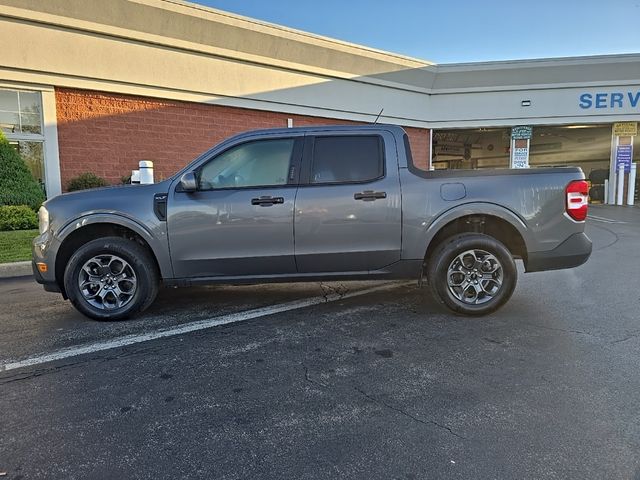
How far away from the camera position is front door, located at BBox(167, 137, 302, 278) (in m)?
4.50

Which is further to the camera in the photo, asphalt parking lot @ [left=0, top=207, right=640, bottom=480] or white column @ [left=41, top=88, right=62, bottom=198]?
white column @ [left=41, top=88, right=62, bottom=198]

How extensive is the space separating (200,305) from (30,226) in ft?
23.0

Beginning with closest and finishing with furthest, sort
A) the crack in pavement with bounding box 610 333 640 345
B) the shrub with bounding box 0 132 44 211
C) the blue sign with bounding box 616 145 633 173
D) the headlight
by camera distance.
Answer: the crack in pavement with bounding box 610 333 640 345
the headlight
the shrub with bounding box 0 132 44 211
the blue sign with bounding box 616 145 633 173

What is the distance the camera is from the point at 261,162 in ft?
15.3

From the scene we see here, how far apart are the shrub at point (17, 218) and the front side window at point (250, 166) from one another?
7.48 metres

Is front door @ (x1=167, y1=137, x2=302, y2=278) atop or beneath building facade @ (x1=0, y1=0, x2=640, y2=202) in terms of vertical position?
beneath

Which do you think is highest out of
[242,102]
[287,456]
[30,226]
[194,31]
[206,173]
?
[194,31]

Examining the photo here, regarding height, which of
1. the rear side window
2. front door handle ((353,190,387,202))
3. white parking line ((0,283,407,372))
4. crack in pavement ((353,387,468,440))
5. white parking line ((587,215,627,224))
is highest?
the rear side window

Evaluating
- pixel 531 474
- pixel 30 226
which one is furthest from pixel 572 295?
pixel 30 226

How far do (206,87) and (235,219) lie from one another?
1093cm

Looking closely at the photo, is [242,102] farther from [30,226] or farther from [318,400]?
[318,400]

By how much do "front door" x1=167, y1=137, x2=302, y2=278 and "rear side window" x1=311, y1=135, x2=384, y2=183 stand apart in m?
0.29

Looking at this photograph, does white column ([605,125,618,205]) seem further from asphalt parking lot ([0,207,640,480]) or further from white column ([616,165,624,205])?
asphalt parking lot ([0,207,640,480])

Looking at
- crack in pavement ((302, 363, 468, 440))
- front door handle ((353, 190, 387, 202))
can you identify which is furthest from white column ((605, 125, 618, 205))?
crack in pavement ((302, 363, 468, 440))
